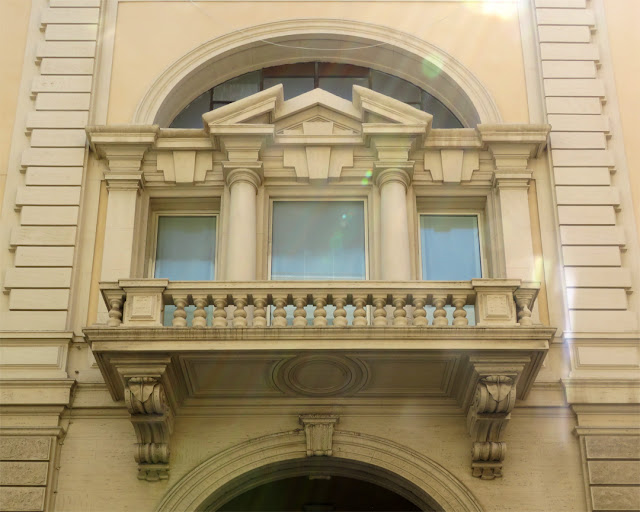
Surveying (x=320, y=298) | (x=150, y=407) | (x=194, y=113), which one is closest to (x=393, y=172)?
(x=320, y=298)

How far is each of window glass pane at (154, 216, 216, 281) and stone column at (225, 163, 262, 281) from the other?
2.10ft

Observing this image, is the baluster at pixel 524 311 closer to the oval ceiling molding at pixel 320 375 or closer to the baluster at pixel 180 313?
the oval ceiling molding at pixel 320 375

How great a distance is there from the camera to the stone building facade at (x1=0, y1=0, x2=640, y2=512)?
14.2 meters

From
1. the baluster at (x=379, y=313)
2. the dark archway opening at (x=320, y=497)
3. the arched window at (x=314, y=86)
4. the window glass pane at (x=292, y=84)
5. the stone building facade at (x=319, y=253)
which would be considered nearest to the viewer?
the baluster at (x=379, y=313)

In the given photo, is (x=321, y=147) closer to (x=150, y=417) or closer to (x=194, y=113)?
(x=194, y=113)

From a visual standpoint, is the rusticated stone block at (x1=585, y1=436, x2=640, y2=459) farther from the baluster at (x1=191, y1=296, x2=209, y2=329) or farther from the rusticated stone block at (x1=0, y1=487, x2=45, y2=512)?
the rusticated stone block at (x1=0, y1=487, x2=45, y2=512)

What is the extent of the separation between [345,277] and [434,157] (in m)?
2.34

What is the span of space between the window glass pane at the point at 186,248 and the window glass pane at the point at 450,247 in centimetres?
324

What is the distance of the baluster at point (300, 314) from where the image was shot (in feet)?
46.0

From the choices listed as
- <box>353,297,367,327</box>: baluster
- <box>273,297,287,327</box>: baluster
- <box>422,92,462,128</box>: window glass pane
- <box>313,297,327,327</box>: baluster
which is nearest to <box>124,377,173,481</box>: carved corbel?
<box>273,297,287,327</box>: baluster

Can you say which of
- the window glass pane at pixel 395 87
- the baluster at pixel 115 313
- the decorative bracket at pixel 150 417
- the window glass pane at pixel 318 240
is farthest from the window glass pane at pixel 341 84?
the decorative bracket at pixel 150 417

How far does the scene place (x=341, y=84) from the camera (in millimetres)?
19000

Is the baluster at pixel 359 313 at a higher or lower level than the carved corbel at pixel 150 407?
higher

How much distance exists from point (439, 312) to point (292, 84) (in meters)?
6.34
